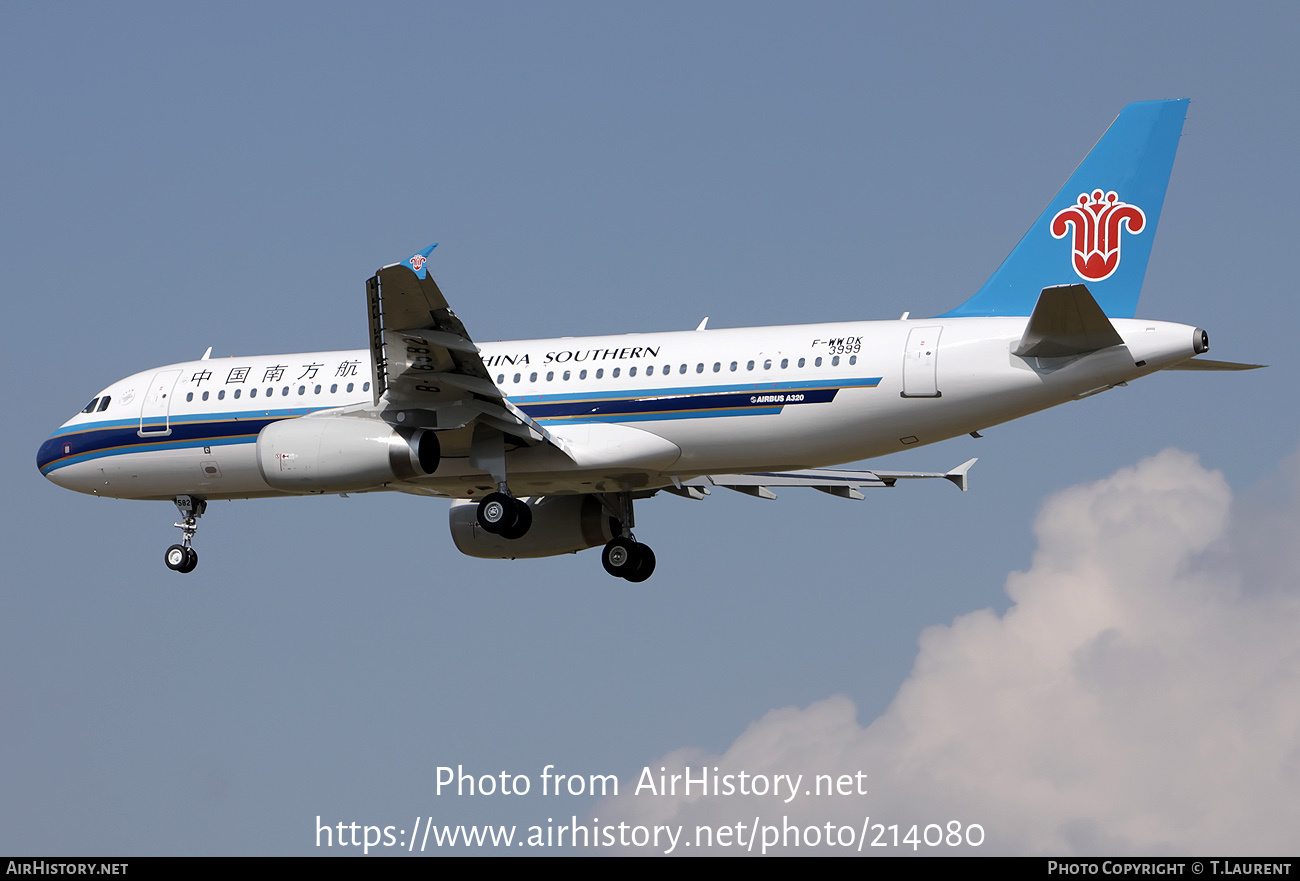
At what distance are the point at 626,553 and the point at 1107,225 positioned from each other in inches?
438

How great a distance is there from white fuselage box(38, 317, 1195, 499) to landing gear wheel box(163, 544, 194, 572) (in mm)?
1004

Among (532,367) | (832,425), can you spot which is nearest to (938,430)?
(832,425)

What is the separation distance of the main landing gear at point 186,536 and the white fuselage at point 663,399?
11.2 inches

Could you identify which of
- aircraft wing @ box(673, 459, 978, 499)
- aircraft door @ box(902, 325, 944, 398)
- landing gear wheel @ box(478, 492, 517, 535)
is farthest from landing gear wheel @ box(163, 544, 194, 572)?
aircraft door @ box(902, 325, 944, 398)

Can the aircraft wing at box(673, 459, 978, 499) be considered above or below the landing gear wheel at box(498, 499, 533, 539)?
above

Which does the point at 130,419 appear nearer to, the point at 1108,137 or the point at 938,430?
the point at 938,430

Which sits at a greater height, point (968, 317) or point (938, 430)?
point (968, 317)

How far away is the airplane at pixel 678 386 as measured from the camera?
2520 centimetres

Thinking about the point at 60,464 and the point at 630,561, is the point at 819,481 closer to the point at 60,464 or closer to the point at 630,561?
the point at 630,561

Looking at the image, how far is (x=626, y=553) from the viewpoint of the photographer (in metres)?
32.4

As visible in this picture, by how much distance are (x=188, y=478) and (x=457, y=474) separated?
5259 mm

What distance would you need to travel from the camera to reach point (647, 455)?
27.2 metres

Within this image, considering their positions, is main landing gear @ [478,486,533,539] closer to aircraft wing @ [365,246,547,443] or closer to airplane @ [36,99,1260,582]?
airplane @ [36,99,1260,582]

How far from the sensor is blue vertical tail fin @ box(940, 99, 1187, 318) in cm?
2569
